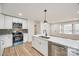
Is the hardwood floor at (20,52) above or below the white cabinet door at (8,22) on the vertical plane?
below

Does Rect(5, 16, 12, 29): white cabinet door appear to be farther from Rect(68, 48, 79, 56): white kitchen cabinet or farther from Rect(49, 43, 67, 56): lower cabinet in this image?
Rect(68, 48, 79, 56): white kitchen cabinet

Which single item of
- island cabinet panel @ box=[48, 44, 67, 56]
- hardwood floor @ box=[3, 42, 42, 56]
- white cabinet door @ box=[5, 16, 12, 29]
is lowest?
hardwood floor @ box=[3, 42, 42, 56]

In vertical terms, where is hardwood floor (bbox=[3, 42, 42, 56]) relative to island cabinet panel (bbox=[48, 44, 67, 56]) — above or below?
below

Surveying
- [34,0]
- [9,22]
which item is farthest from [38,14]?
[9,22]

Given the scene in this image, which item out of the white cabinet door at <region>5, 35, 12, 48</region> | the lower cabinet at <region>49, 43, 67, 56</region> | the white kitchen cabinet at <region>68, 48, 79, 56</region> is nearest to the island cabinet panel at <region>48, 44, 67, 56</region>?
the lower cabinet at <region>49, 43, 67, 56</region>

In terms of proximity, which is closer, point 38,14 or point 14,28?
point 38,14

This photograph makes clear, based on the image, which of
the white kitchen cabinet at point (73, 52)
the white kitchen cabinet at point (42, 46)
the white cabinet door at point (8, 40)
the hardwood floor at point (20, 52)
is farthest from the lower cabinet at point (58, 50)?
the white cabinet door at point (8, 40)

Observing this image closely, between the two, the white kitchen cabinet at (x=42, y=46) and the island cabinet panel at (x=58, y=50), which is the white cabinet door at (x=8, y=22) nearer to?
the white kitchen cabinet at (x=42, y=46)

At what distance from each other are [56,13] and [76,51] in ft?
4.76

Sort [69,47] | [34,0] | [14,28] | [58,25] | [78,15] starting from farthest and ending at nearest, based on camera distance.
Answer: [14,28], [58,25], [78,15], [69,47], [34,0]

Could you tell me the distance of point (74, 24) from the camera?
2.88 metres

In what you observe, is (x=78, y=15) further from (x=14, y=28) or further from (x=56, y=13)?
Result: (x=14, y=28)

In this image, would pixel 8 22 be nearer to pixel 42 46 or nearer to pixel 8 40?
pixel 8 40

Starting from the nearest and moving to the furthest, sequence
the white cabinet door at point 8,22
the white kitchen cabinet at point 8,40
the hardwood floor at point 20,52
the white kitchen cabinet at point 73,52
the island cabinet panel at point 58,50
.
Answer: the white kitchen cabinet at point 73,52 → the island cabinet panel at point 58,50 → the hardwood floor at point 20,52 → the white cabinet door at point 8,22 → the white kitchen cabinet at point 8,40
